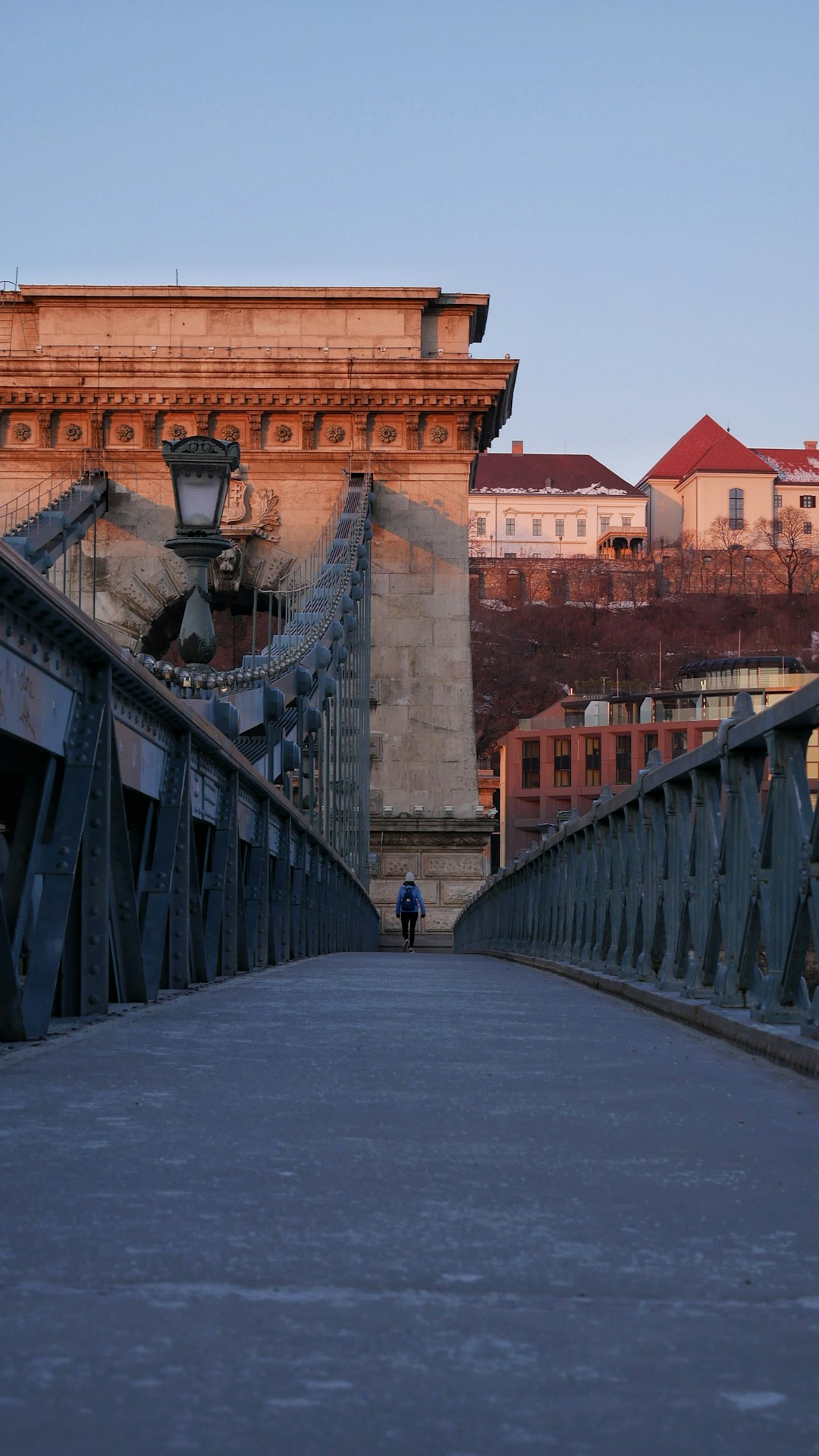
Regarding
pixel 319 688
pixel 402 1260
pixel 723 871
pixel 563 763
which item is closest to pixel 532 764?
pixel 563 763

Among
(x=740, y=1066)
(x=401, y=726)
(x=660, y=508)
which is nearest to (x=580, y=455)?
(x=660, y=508)

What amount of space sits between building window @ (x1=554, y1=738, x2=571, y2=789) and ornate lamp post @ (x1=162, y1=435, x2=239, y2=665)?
80.6 metres

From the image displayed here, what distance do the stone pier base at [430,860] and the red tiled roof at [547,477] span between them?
105623 mm

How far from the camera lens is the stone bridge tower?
127ft

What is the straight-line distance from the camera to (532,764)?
92.9m

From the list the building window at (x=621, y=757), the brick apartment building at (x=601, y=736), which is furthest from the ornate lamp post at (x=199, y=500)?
the building window at (x=621, y=757)

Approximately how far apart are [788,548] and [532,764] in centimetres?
5416

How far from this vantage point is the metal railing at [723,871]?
5.35m

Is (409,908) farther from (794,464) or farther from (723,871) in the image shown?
(794,464)

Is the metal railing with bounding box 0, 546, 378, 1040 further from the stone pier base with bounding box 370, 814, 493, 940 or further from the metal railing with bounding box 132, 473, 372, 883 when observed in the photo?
the stone pier base with bounding box 370, 814, 493, 940

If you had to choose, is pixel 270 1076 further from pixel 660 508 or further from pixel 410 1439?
pixel 660 508

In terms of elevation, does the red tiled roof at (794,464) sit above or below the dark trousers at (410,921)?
above

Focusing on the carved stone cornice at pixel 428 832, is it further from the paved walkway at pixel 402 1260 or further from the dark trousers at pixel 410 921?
the paved walkway at pixel 402 1260

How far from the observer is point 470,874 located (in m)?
38.6
